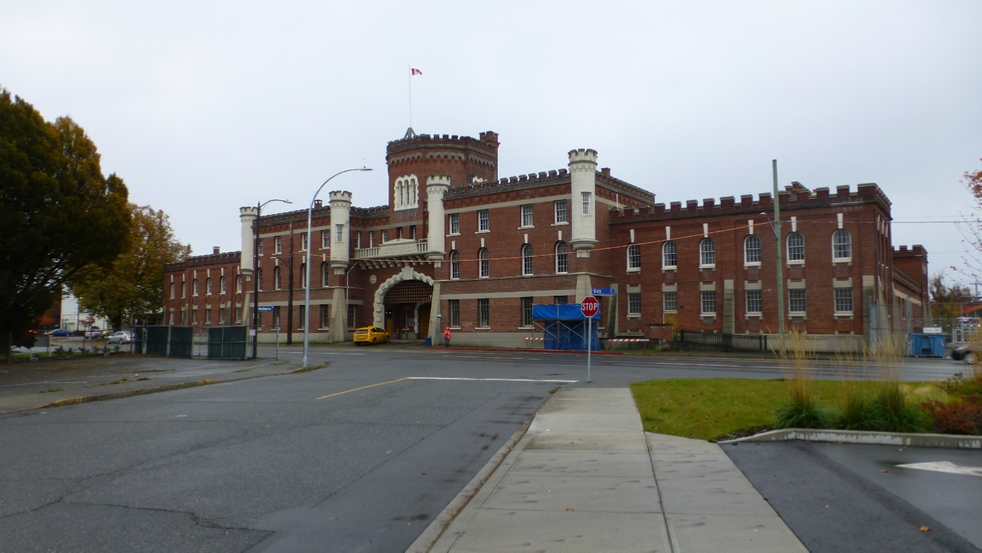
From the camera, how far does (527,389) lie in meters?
18.7

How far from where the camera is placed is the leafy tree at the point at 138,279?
214ft

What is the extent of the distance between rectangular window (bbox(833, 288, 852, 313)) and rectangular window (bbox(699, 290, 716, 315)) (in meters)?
7.10

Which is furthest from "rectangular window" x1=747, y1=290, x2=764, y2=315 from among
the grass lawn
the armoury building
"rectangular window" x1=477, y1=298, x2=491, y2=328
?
the grass lawn

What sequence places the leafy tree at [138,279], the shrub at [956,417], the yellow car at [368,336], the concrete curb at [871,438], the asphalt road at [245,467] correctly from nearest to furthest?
the asphalt road at [245,467] → the concrete curb at [871,438] → the shrub at [956,417] → the yellow car at [368,336] → the leafy tree at [138,279]

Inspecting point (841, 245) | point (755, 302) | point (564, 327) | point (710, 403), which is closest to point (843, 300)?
point (841, 245)

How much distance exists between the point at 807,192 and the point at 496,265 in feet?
70.4

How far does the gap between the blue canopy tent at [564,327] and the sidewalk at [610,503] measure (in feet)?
109

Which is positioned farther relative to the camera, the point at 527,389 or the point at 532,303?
the point at 532,303

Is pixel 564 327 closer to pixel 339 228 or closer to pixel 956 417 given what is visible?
pixel 339 228

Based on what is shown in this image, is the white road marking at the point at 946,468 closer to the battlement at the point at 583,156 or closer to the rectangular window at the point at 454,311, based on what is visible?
the battlement at the point at 583,156

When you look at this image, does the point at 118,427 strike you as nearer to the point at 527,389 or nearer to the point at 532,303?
the point at 527,389

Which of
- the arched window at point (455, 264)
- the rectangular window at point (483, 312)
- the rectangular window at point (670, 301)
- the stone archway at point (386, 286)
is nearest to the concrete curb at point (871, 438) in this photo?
the rectangular window at point (670, 301)

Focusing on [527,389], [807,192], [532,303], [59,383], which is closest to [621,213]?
[532,303]

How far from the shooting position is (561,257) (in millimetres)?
48625
